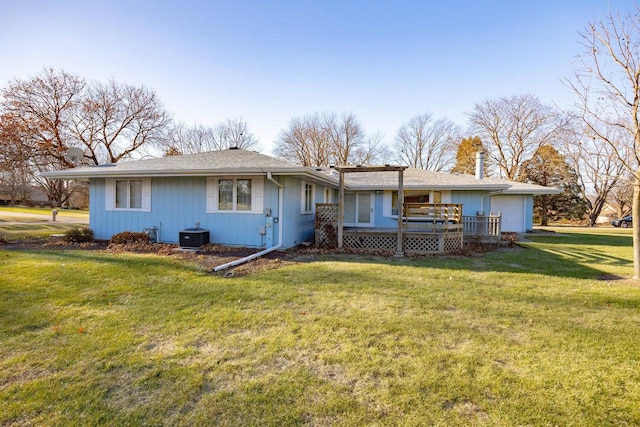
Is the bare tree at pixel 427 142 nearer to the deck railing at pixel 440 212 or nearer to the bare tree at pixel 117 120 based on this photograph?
the bare tree at pixel 117 120

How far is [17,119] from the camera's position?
19.8 meters

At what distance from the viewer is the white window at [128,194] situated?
10.1 m

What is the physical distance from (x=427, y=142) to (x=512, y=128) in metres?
8.29

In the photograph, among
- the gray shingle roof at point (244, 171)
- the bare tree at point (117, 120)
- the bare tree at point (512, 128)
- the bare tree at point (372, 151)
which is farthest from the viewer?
the bare tree at point (372, 151)

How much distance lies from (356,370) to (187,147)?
1498 inches

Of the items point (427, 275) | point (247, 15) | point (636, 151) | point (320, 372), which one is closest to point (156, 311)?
point (320, 372)

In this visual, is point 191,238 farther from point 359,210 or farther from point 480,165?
point 480,165

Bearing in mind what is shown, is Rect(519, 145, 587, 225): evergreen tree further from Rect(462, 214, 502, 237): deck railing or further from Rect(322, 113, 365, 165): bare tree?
Rect(462, 214, 502, 237): deck railing

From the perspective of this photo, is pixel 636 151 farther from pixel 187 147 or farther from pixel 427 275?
pixel 187 147

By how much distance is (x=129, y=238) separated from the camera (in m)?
9.49

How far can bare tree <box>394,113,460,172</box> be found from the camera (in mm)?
34000

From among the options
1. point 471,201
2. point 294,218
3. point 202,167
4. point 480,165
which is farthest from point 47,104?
point 480,165

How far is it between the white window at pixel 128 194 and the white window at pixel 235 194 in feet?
7.77

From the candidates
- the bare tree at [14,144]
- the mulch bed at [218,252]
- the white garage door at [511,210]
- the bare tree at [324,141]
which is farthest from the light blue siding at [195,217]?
the bare tree at [324,141]
